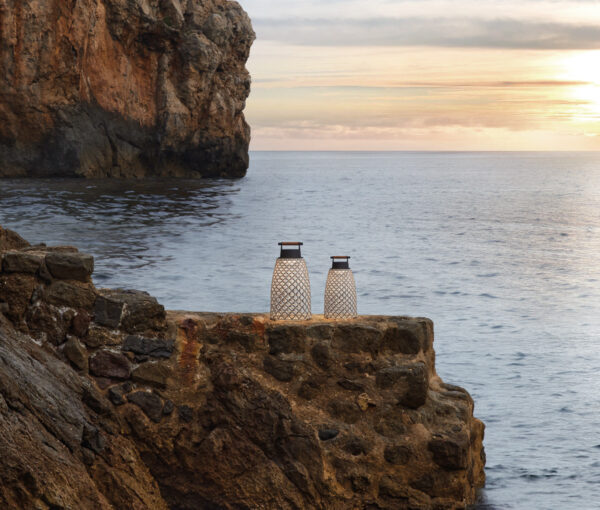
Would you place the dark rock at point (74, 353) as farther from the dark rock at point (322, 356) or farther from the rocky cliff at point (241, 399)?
the dark rock at point (322, 356)

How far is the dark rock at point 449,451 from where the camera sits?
4250 mm

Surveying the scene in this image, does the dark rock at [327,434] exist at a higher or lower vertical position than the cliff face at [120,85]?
lower

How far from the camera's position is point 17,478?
302cm

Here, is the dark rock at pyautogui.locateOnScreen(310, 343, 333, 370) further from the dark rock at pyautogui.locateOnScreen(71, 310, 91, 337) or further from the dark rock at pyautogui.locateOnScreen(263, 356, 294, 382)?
the dark rock at pyautogui.locateOnScreen(71, 310, 91, 337)

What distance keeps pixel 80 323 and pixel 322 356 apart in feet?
4.47

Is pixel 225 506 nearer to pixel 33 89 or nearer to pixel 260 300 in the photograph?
pixel 260 300

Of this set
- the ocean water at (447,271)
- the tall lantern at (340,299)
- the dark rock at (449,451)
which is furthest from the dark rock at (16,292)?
the ocean water at (447,271)

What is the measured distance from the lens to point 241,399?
423cm

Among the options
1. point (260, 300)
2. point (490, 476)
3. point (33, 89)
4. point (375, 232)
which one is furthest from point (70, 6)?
point (490, 476)

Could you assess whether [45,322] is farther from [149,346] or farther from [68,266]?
[149,346]

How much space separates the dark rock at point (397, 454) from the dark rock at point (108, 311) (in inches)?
65.5

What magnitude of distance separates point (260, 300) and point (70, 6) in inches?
879

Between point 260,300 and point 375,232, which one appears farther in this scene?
point 375,232

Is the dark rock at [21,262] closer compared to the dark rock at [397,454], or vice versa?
the dark rock at [21,262]
